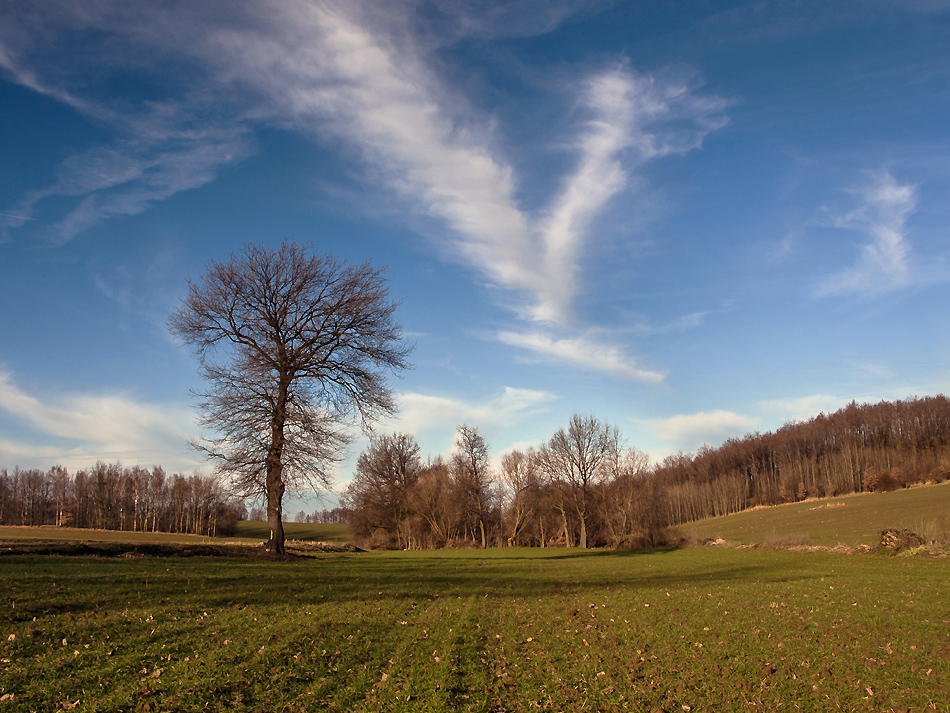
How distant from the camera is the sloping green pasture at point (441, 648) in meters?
5.60

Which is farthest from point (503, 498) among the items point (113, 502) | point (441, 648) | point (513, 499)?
point (113, 502)

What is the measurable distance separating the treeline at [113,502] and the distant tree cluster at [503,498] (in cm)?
4694

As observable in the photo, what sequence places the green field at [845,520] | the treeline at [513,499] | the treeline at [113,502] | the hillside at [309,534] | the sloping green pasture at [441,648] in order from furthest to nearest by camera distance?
the treeline at [113,502] < the hillside at [309,534] < the treeline at [513,499] < the green field at [845,520] < the sloping green pasture at [441,648]

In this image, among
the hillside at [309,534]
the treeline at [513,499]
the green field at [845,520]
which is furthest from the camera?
the hillside at [309,534]

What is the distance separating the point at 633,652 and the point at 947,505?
62.8 metres

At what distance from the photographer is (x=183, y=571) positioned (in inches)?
572

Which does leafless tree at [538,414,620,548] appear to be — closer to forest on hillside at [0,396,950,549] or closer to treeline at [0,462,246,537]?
forest on hillside at [0,396,950,549]

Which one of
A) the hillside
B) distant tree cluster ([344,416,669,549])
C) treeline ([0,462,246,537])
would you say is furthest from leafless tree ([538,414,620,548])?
treeline ([0,462,246,537])

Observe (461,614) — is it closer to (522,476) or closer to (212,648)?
(212,648)

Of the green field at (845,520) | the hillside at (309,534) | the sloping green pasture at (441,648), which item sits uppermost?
the sloping green pasture at (441,648)

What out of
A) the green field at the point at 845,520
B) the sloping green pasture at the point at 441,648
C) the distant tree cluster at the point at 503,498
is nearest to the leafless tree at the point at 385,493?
the distant tree cluster at the point at 503,498

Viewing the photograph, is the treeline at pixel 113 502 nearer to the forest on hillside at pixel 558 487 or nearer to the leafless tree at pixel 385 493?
the forest on hillside at pixel 558 487

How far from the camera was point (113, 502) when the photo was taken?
331ft

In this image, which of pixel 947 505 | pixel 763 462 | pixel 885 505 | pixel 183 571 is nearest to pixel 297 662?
pixel 183 571
